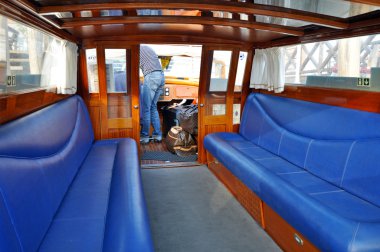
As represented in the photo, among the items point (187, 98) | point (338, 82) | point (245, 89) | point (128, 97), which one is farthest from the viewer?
point (187, 98)

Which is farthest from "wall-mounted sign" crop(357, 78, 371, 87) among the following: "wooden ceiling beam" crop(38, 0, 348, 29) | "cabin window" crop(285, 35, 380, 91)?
"wooden ceiling beam" crop(38, 0, 348, 29)

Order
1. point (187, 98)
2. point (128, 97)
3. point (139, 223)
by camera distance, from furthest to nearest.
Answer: point (187, 98)
point (128, 97)
point (139, 223)

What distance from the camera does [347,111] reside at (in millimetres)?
2789

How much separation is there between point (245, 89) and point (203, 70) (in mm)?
764

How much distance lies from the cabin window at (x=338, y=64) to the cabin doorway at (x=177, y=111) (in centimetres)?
201

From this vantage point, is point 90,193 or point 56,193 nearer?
point 56,193

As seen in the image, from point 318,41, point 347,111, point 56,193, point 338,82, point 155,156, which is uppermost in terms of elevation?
point 318,41

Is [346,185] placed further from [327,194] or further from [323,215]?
[323,215]

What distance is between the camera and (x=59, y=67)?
3.44 meters

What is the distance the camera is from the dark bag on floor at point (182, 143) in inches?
206

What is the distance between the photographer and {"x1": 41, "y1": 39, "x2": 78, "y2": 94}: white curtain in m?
3.13

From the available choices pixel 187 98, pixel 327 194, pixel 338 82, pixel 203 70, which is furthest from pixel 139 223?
pixel 187 98

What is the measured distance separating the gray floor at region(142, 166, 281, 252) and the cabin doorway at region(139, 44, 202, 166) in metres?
0.81

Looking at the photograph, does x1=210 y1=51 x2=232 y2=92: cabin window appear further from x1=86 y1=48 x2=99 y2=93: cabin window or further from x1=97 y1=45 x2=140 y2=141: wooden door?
x1=86 y1=48 x2=99 y2=93: cabin window
